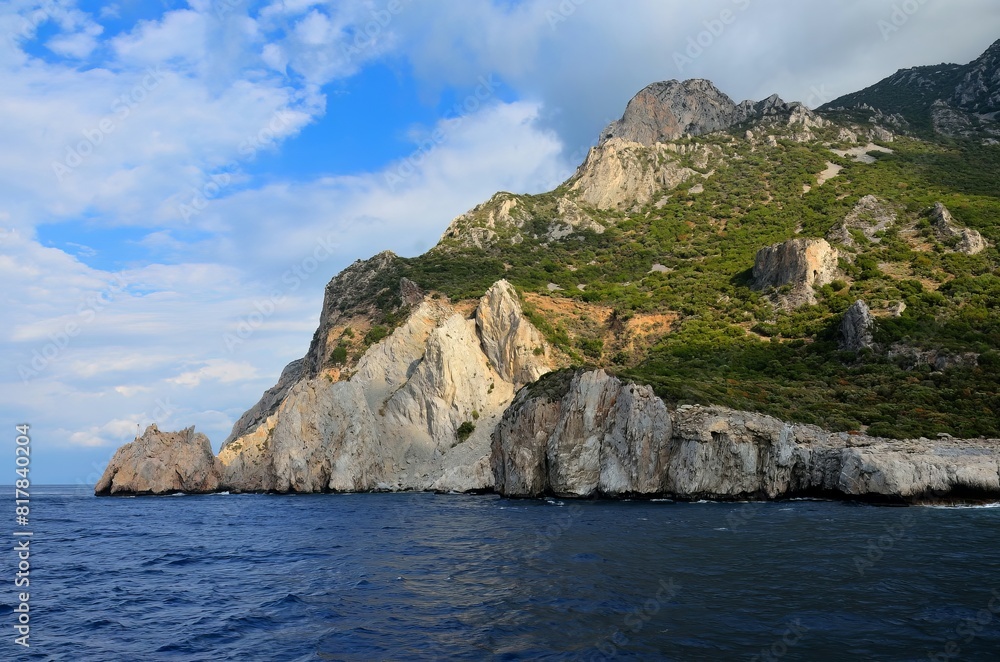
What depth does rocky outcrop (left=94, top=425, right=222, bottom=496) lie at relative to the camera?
73.6 metres

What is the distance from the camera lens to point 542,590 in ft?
63.0

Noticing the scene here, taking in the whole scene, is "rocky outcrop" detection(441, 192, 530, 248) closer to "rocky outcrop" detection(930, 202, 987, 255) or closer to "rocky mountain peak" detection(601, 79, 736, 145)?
"rocky mountain peak" detection(601, 79, 736, 145)

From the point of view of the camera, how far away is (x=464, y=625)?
→ 52.5ft

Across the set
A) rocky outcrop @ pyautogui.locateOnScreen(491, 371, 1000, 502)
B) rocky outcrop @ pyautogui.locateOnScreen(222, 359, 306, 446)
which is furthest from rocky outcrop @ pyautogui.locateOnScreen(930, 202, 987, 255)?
rocky outcrop @ pyautogui.locateOnScreen(222, 359, 306, 446)

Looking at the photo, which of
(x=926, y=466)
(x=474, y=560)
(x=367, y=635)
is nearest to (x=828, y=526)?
(x=926, y=466)

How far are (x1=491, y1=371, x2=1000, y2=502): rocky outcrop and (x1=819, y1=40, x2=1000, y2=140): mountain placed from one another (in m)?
125

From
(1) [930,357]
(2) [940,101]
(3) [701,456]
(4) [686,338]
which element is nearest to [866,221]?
(4) [686,338]

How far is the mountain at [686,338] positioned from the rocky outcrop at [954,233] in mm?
245

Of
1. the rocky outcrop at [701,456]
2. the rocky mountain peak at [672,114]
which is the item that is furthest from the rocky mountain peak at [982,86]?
the rocky outcrop at [701,456]

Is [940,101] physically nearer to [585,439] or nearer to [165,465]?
[585,439]

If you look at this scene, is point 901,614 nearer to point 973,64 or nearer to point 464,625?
point 464,625

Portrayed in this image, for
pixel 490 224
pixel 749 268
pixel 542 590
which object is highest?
pixel 490 224

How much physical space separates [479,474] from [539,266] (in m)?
53.7

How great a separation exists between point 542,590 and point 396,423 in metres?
48.1
